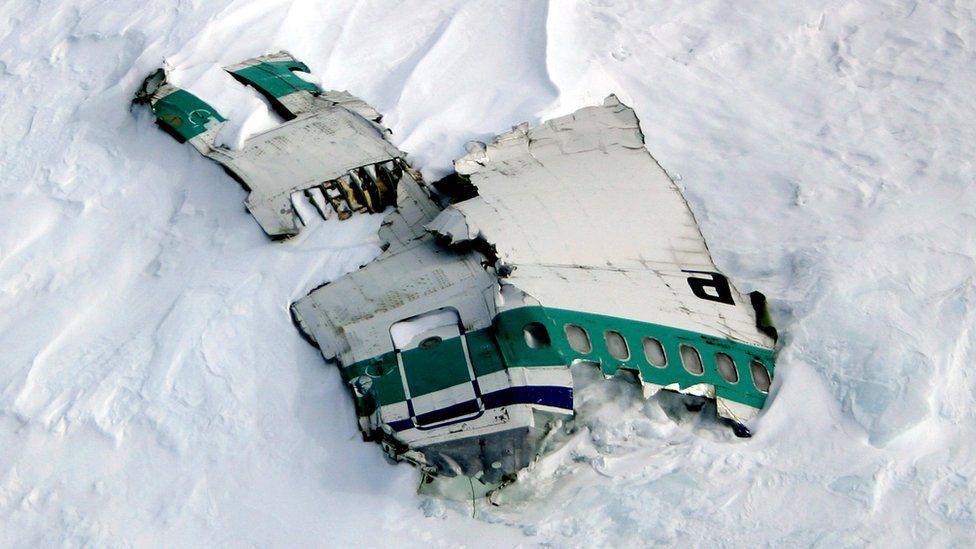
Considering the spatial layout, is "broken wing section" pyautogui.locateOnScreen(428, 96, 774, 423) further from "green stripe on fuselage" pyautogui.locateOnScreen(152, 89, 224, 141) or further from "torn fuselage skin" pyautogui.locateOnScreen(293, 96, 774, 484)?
"green stripe on fuselage" pyautogui.locateOnScreen(152, 89, 224, 141)

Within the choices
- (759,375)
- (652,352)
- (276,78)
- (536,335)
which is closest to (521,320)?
(536,335)

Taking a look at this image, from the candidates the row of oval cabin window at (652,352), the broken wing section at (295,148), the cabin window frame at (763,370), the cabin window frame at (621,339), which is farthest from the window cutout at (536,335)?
the broken wing section at (295,148)

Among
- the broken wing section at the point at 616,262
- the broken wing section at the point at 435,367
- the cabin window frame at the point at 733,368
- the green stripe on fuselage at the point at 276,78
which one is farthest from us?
the green stripe on fuselage at the point at 276,78

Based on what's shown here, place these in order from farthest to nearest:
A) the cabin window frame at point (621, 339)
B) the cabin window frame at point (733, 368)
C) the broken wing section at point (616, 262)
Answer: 1. the cabin window frame at point (733, 368)
2. the broken wing section at point (616, 262)
3. the cabin window frame at point (621, 339)

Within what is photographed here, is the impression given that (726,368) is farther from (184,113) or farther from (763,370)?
(184,113)

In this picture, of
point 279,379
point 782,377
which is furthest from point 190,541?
point 782,377

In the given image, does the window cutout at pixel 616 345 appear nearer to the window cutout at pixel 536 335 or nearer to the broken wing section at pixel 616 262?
the broken wing section at pixel 616 262
